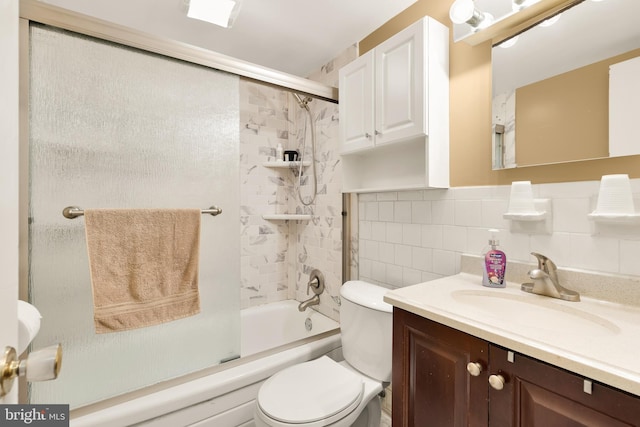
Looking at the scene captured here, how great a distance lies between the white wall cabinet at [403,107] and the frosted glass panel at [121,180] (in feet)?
2.18

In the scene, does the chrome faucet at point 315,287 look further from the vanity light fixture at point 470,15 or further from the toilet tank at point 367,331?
the vanity light fixture at point 470,15

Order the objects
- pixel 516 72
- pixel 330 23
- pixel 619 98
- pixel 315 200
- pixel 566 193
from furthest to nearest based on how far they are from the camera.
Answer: pixel 315 200 < pixel 330 23 < pixel 516 72 < pixel 566 193 < pixel 619 98

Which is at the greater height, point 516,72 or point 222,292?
point 516,72

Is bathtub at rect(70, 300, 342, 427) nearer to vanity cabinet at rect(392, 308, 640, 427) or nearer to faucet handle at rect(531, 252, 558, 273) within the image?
vanity cabinet at rect(392, 308, 640, 427)

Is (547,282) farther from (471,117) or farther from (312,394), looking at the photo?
(312,394)

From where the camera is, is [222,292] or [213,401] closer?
[213,401]

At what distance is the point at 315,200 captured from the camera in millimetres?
2383

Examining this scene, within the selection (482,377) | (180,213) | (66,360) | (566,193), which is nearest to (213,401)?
(66,360)

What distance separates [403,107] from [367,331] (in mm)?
1092

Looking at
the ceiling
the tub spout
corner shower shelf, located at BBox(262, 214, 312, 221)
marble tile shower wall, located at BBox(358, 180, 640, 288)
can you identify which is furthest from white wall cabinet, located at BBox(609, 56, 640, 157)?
the tub spout

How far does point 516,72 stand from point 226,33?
5.45ft

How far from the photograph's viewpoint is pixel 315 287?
2297 mm

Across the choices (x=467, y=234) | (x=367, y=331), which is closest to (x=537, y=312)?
(x=467, y=234)

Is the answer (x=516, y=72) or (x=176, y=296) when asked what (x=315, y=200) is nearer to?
(x=176, y=296)
